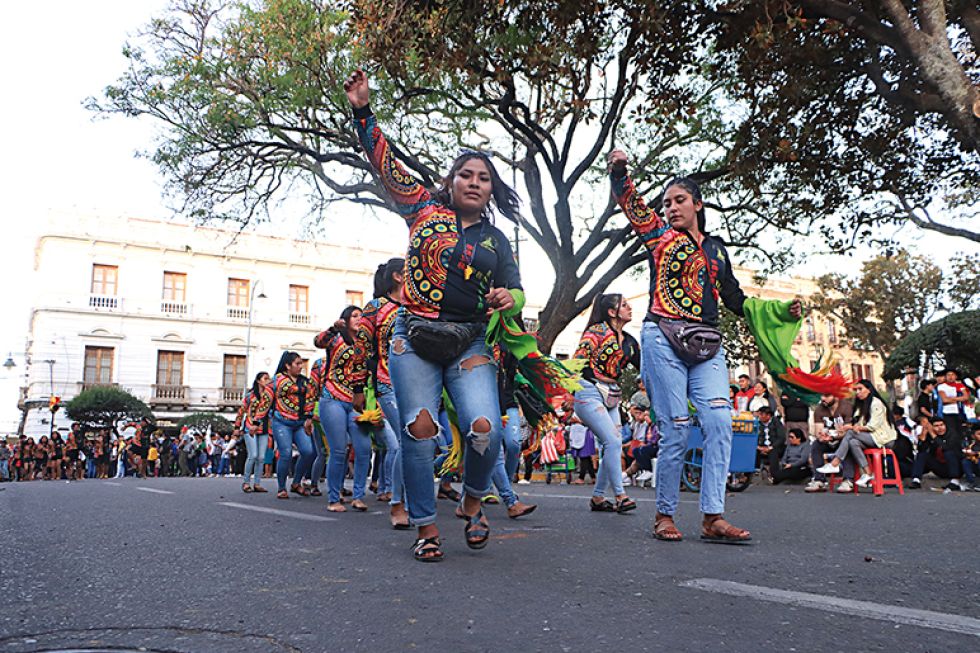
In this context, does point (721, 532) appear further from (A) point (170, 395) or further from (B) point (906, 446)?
(A) point (170, 395)

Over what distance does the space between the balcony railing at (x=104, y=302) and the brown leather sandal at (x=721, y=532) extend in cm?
4245

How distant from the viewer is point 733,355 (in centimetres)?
3375

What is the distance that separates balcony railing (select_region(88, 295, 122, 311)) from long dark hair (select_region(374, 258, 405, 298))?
3983 centimetres

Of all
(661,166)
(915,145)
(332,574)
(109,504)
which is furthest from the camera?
(661,166)

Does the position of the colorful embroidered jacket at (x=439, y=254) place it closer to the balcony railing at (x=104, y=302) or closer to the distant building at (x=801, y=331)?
the balcony railing at (x=104, y=302)

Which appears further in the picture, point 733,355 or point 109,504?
point 733,355

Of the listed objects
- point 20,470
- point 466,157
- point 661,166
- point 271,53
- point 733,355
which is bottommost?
point 20,470

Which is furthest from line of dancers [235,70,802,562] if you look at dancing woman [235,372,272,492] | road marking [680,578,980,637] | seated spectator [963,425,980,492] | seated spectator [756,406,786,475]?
seated spectator [756,406,786,475]

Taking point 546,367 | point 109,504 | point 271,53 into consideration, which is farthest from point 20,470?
point 546,367

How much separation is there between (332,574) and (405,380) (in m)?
0.98

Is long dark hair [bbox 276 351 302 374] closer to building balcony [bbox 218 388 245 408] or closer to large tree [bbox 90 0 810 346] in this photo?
large tree [bbox 90 0 810 346]

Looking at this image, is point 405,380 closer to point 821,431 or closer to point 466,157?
point 466,157

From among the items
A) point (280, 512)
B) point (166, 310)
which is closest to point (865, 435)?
point (280, 512)

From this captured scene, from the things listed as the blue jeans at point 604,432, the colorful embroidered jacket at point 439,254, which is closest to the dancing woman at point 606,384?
the blue jeans at point 604,432
